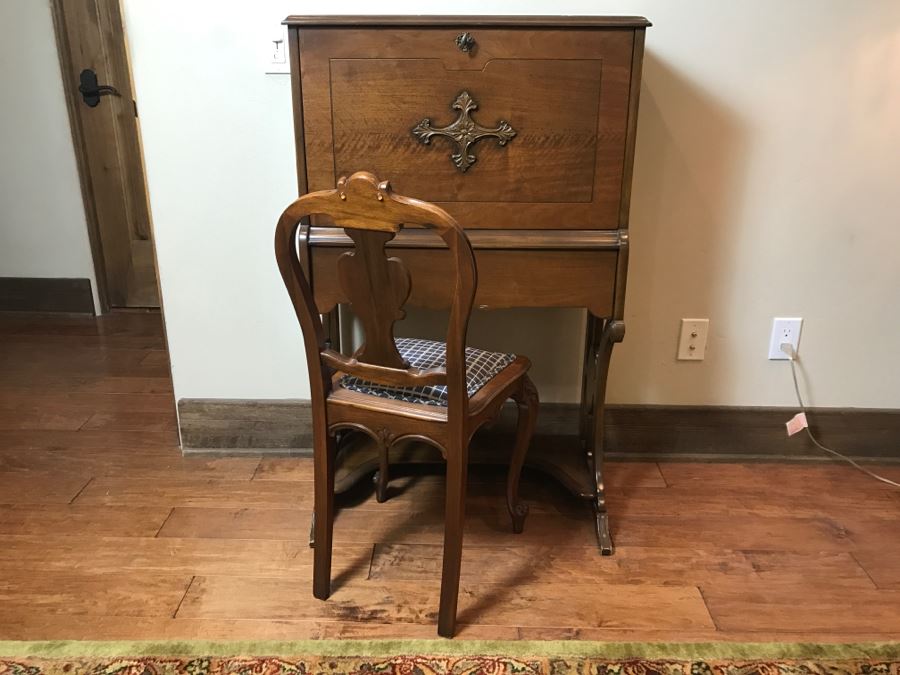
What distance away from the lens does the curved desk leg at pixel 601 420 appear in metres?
1.66

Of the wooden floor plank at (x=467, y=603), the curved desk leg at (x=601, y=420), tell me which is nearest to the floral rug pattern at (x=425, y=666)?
the wooden floor plank at (x=467, y=603)

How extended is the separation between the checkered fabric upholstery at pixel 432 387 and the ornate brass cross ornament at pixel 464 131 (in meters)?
0.43

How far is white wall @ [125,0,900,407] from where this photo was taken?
71.7 inches

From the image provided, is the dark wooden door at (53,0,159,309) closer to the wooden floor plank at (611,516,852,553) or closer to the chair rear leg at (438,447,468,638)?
the chair rear leg at (438,447,468,638)

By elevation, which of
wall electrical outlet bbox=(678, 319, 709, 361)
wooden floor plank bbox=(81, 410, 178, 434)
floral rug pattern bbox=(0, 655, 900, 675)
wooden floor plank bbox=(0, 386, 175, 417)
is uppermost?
wall electrical outlet bbox=(678, 319, 709, 361)

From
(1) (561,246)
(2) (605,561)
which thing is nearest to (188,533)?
(2) (605,561)

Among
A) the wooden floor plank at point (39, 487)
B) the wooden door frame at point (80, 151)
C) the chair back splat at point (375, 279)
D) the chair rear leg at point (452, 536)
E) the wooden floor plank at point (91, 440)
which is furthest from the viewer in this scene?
the wooden door frame at point (80, 151)

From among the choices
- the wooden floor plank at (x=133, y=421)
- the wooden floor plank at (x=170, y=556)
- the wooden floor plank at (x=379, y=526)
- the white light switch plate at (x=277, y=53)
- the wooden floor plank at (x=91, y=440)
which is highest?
the white light switch plate at (x=277, y=53)

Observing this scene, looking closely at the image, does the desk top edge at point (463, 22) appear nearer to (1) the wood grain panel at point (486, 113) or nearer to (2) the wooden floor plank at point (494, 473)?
(1) the wood grain panel at point (486, 113)

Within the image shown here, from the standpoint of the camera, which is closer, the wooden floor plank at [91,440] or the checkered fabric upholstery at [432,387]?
the checkered fabric upholstery at [432,387]

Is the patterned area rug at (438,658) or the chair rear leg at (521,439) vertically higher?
the chair rear leg at (521,439)

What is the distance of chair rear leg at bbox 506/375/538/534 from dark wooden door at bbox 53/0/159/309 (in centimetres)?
189

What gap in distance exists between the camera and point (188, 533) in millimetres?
1824

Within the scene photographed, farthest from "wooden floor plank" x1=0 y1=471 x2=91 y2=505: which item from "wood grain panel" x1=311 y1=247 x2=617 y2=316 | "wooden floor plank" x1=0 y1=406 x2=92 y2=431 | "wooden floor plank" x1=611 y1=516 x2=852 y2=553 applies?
"wooden floor plank" x1=611 y1=516 x2=852 y2=553
